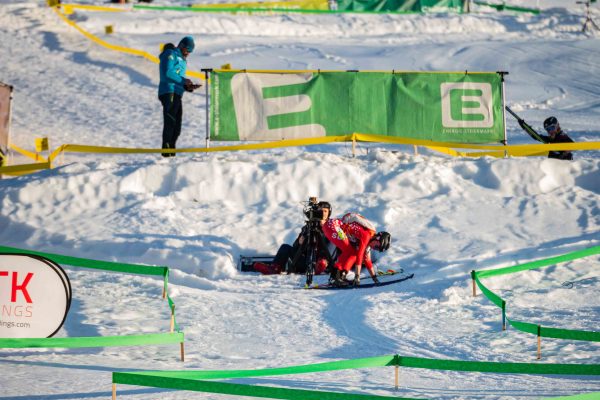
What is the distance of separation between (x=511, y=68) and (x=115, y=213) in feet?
38.4

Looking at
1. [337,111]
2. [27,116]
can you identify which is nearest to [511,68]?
[337,111]

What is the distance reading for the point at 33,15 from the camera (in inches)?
1004

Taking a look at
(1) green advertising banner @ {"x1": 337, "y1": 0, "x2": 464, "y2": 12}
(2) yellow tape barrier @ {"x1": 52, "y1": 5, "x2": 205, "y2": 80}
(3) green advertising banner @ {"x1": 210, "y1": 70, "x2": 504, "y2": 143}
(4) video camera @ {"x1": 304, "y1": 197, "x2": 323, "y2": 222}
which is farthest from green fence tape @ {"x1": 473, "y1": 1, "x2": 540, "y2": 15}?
(4) video camera @ {"x1": 304, "y1": 197, "x2": 323, "y2": 222}

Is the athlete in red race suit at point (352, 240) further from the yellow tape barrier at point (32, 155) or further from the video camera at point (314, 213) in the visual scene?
the yellow tape barrier at point (32, 155)

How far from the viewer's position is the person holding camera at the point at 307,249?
11.5m

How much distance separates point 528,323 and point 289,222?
4758mm

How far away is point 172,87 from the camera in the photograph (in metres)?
14.7

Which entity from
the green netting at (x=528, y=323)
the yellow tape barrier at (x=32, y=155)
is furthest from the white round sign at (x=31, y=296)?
the yellow tape barrier at (x=32, y=155)

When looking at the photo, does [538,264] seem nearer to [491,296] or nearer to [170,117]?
[491,296]

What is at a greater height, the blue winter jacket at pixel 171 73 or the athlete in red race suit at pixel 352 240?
the blue winter jacket at pixel 171 73

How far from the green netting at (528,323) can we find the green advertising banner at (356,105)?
4296 mm

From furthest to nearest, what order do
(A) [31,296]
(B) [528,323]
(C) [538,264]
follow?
(C) [538,264] → (B) [528,323] → (A) [31,296]

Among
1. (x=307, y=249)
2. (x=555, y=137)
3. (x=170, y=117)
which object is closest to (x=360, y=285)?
(x=307, y=249)

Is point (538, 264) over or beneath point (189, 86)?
beneath
